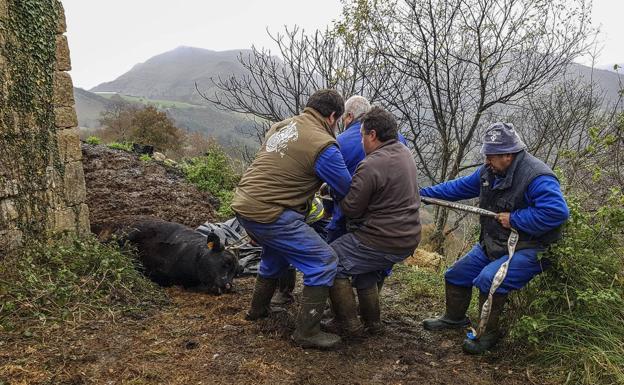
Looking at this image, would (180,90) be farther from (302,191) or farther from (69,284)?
(302,191)

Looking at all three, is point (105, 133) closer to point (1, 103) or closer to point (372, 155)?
point (1, 103)

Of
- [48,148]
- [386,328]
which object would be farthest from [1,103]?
[386,328]

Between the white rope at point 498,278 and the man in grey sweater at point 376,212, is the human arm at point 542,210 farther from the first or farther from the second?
the man in grey sweater at point 376,212

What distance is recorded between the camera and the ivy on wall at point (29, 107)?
4.51m

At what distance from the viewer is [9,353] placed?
3.29 meters

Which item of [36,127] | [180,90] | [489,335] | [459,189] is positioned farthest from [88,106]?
[489,335]

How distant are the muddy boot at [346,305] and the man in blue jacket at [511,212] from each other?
94 centimetres

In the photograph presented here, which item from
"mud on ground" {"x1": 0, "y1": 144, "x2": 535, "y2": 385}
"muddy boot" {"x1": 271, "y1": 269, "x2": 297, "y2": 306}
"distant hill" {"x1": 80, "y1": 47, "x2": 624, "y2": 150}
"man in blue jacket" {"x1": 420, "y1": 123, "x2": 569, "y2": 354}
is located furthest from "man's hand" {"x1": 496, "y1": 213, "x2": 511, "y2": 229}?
"distant hill" {"x1": 80, "y1": 47, "x2": 624, "y2": 150}

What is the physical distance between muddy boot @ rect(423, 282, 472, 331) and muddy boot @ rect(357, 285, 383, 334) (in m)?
0.58

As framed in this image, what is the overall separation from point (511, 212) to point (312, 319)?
6.03 feet

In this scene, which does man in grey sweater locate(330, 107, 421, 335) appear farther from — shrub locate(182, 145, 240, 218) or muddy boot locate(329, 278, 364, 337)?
shrub locate(182, 145, 240, 218)

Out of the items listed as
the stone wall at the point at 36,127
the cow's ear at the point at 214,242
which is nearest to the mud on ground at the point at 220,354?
the cow's ear at the point at 214,242

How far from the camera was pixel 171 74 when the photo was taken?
15675 centimetres

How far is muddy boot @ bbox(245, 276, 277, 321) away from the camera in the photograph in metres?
4.39
